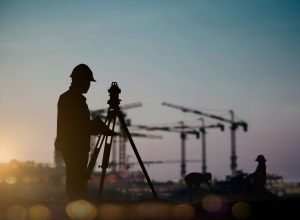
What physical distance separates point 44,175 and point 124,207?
17082 centimetres

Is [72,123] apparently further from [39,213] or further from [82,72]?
[39,213]

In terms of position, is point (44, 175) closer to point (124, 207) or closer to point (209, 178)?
point (209, 178)

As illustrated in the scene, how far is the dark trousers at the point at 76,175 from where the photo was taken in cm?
739

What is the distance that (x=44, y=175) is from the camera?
171 meters

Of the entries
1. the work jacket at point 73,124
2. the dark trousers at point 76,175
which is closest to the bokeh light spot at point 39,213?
the dark trousers at point 76,175

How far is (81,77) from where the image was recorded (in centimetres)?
776

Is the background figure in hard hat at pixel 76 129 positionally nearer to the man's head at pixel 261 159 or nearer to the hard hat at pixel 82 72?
the hard hat at pixel 82 72

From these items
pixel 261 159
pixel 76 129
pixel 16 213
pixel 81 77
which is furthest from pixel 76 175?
pixel 261 159

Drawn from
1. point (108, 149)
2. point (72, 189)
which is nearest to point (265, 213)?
point (72, 189)

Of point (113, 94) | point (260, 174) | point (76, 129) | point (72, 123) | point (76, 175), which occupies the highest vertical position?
point (113, 94)

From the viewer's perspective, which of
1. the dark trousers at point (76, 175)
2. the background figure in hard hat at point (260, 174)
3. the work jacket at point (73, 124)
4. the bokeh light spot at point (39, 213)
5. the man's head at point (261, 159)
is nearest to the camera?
the bokeh light spot at point (39, 213)

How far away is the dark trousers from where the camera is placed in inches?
291

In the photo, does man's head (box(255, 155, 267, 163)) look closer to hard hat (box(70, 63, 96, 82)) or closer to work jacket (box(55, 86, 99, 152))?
work jacket (box(55, 86, 99, 152))

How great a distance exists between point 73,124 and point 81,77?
0.80 meters
